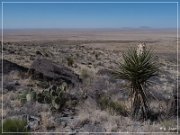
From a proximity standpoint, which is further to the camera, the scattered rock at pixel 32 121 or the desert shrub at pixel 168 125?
the desert shrub at pixel 168 125

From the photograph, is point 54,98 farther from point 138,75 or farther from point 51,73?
point 51,73

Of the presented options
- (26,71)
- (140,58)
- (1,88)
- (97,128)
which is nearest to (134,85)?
(140,58)

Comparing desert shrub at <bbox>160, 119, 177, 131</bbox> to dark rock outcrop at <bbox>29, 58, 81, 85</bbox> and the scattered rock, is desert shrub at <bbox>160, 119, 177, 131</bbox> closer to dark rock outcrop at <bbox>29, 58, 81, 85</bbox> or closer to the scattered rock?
the scattered rock

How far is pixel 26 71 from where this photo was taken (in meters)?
15.7

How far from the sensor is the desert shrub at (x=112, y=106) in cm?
927

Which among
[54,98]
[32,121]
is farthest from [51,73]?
[32,121]

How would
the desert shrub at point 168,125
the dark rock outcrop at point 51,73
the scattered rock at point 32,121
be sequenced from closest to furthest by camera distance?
the scattered rock at point 32,121
the desert shrub at point 168,125
the dark rock outcrop at point 51,73

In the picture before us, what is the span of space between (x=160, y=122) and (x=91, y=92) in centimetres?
304

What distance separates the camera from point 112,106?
9586mm

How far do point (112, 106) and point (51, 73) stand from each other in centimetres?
Answer: 519

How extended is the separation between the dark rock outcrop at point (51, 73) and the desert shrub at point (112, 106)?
12.6 ft

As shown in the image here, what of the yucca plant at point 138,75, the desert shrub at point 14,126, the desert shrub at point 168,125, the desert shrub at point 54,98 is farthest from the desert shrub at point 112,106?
the desert shrub at point 14,126

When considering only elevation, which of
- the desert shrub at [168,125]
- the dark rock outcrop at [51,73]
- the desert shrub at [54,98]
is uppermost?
the dark rock outcrop at [51,73]

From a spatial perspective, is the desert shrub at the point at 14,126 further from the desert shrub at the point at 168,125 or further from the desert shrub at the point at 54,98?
the desert shrub at the point at 168,125
